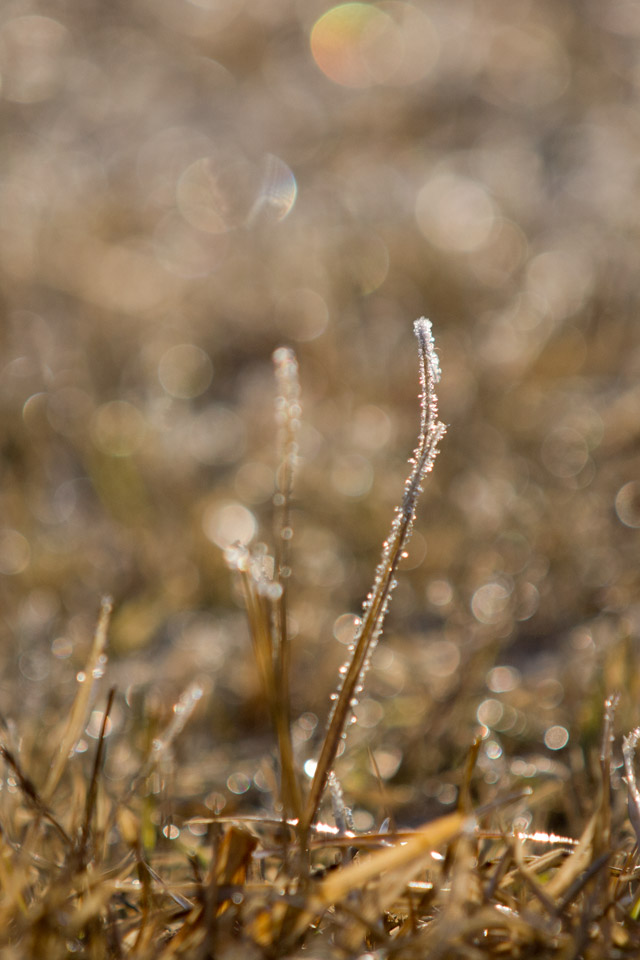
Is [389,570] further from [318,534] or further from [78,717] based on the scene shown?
[318,534]

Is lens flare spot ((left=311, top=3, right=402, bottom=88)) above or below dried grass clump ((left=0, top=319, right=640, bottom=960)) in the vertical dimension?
below

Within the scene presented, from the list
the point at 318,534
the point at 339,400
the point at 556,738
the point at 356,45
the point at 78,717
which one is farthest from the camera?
the point at 356,45

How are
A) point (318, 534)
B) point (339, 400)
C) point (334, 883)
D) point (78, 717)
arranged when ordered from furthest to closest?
point (339, 400) → point (318, 534) → point (78, 717) → point (334, 883)

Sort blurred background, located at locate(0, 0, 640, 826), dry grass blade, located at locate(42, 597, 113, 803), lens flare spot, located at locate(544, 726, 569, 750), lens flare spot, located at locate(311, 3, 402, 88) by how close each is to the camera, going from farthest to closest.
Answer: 1. lens flare spot, located at locate(311, 3, 402, 88)
2. blurred background, located at locate(0, 0, 640, 826)
3. lens flare spot, located at locate(544, 726, 569, 750)
4. dry grass blade, located at locate(42, 597, 113, 803)

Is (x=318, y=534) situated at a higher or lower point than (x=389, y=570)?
lower

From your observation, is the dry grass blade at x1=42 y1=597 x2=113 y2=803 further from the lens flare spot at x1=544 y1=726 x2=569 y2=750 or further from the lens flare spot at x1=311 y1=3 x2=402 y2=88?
the lens flare spot at x1=311 y1=3 x2=402 y2=88

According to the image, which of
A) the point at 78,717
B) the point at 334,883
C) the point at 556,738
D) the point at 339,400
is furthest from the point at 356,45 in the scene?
the point at 334,883

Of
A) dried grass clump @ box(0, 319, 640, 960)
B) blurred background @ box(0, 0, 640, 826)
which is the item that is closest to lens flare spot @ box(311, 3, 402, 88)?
blurred background @ box(0, 0, 640, 826)
